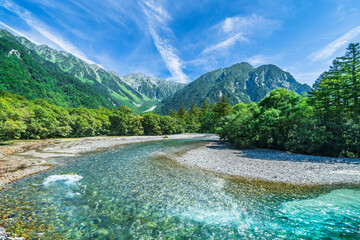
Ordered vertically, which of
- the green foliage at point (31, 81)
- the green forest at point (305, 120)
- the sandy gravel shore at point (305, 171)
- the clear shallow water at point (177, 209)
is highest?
the green foliage at point (31, 81)

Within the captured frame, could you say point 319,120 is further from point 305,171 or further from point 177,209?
point 177,209

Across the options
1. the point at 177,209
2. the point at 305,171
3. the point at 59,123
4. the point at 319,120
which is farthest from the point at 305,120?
the point at 59,123

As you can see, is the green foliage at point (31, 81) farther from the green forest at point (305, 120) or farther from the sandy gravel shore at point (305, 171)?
the sandy gravel shore at point (305, 171)

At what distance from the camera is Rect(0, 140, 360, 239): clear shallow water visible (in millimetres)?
7117

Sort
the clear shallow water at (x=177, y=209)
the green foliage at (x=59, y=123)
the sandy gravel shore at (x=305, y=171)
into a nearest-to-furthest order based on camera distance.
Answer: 1. the clear shallow water at (x=177, y=209)
2. the sandy gravel shore at (x=305, y=171)
3. the green foliage at (x=59, y=123)

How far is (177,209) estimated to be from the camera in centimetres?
917

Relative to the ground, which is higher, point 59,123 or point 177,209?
point 59,123

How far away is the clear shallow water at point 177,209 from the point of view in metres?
7.12

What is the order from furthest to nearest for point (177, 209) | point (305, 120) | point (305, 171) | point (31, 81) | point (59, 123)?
point (31, 81), point (59, 123), point (305, 120), point (305, 171), point (177, 209)

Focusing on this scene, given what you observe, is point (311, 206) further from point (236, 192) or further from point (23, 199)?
point (23, 199)

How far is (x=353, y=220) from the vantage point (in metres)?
7.73

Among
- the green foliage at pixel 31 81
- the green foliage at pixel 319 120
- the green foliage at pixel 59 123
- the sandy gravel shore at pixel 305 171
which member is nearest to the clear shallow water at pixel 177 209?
the sandy gravel shore at pixel 305 171

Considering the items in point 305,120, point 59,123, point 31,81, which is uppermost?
point 31,81

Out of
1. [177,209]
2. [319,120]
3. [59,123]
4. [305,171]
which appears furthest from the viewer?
[59,123]
